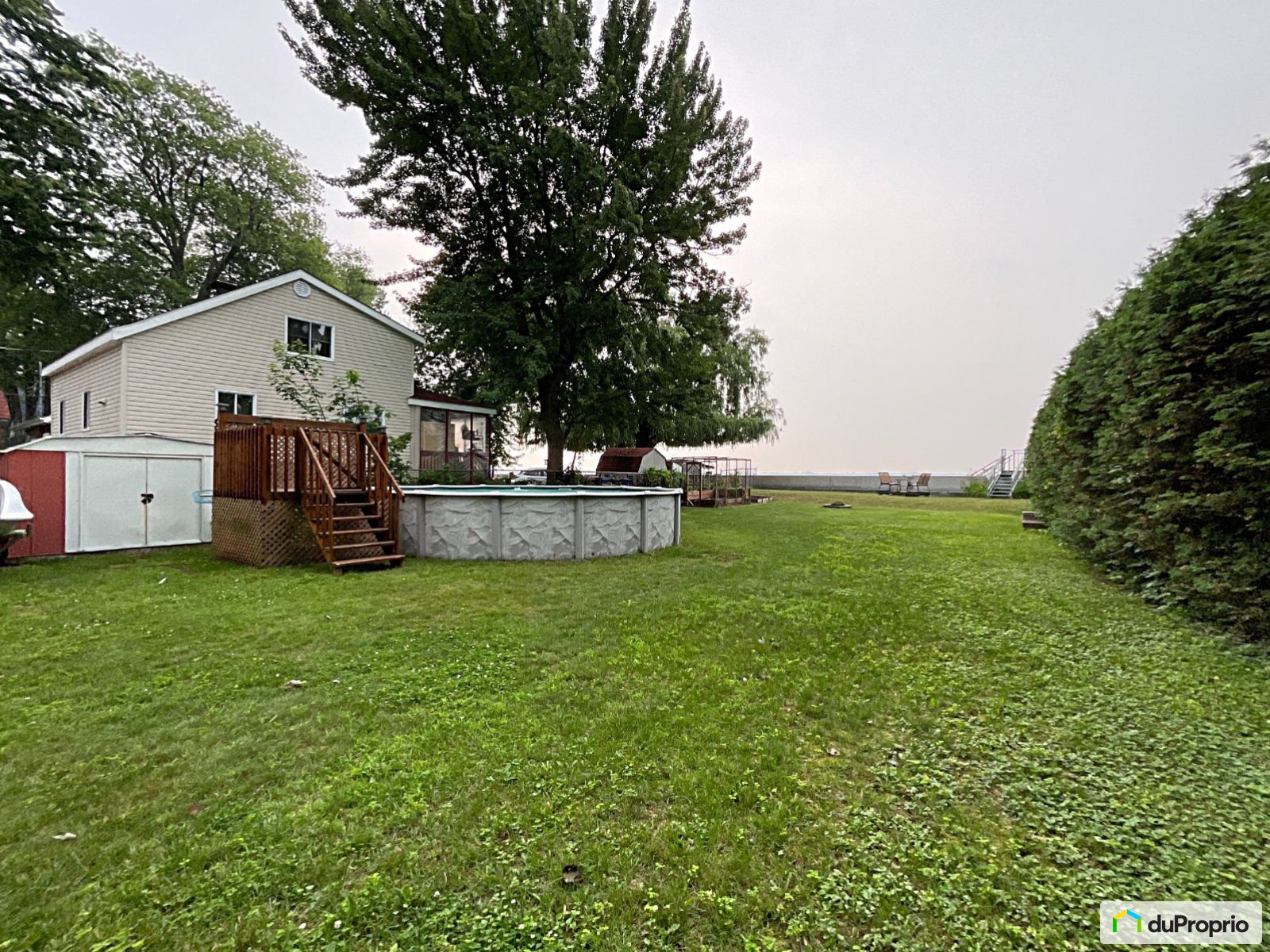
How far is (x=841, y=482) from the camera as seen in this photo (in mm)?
36094

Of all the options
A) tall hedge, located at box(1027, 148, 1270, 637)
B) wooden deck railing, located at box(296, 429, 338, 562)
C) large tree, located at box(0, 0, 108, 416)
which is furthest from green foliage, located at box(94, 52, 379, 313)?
tall hedge, located at box(1027, 148, 1270, 637)

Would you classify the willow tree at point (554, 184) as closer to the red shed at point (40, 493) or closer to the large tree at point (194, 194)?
the red shed at point (40, 493)

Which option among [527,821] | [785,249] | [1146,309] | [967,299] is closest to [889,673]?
[527,821]

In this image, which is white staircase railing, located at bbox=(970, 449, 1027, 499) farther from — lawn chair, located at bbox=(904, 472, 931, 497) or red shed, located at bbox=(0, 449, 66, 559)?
red shed, located at bbox=(0, 449, 66, 559)

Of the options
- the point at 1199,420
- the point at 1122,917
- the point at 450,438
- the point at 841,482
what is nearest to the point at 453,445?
the point at 450,438

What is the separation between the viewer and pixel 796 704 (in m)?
3.13

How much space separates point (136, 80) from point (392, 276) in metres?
14.9

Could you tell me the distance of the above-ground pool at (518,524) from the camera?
26.3 ft

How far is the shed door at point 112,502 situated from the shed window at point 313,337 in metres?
5.18

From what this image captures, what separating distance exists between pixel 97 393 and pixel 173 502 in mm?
5680

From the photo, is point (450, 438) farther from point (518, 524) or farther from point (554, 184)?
point (518, 524)

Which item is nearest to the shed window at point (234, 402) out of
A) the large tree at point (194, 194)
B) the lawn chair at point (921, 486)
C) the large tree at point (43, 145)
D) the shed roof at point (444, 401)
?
the shed roof at point (444, 401)

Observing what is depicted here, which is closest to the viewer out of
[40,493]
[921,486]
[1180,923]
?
[1180,923]

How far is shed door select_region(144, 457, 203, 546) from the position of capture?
9.35 m
